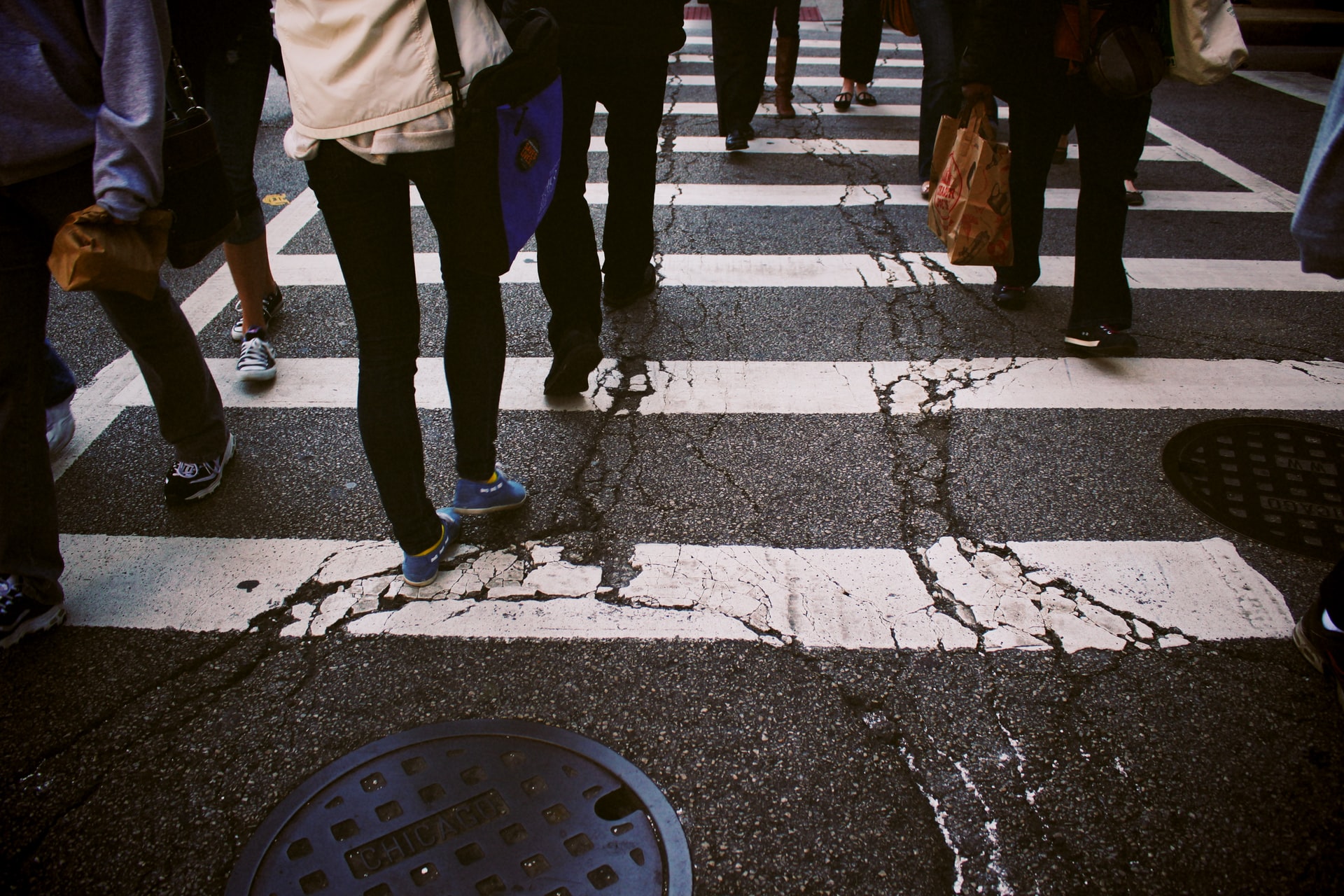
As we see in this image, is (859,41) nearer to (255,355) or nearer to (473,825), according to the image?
(255,355)

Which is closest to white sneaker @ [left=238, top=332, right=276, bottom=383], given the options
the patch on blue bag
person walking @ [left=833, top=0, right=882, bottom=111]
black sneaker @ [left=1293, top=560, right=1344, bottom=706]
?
the patch on blue bag

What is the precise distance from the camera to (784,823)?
6.08ft

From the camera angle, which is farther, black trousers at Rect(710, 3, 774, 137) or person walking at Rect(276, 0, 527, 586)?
black trousers at Rect(710, 3, 774, 137)

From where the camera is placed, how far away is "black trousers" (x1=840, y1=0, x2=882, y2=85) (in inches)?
263

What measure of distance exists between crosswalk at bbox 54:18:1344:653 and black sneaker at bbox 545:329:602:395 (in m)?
0.12

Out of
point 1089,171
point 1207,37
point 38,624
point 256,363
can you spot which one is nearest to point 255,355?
point 256,363

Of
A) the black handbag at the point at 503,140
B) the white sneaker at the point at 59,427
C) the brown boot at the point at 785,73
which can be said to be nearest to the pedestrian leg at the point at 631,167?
the black handbag at the point at 503,140

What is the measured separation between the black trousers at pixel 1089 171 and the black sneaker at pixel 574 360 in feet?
6.97

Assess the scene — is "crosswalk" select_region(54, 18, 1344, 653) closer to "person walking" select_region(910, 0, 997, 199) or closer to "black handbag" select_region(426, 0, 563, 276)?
"person walking" select_region(910, 0, 997, 199)

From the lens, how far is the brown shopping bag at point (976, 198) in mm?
3592

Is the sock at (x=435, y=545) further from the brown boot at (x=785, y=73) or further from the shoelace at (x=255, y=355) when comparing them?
the brown boot at (x=785, y=73)

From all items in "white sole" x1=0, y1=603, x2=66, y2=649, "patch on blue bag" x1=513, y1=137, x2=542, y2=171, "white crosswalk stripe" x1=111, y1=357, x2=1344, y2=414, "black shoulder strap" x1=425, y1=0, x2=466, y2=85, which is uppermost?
"black shoulder strap" x1=425, y1=0, x2=466, y2=85

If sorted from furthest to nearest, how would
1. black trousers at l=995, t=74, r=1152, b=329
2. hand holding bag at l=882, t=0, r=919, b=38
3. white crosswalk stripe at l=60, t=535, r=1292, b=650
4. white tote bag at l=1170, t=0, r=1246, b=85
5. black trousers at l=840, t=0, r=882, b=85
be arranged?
black trousers at l=840, t=0, r=882, b=85
hand holding bag at l=882, t=0, r=919, b=38
black trousers at l=995, t=74, r=1152, b=329
white tote bag at l=1170, t=0, r=1246, b=85
white crosswalk stripe at l=60, t=535, r=1292, b=650

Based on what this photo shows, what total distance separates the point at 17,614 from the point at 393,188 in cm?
162
